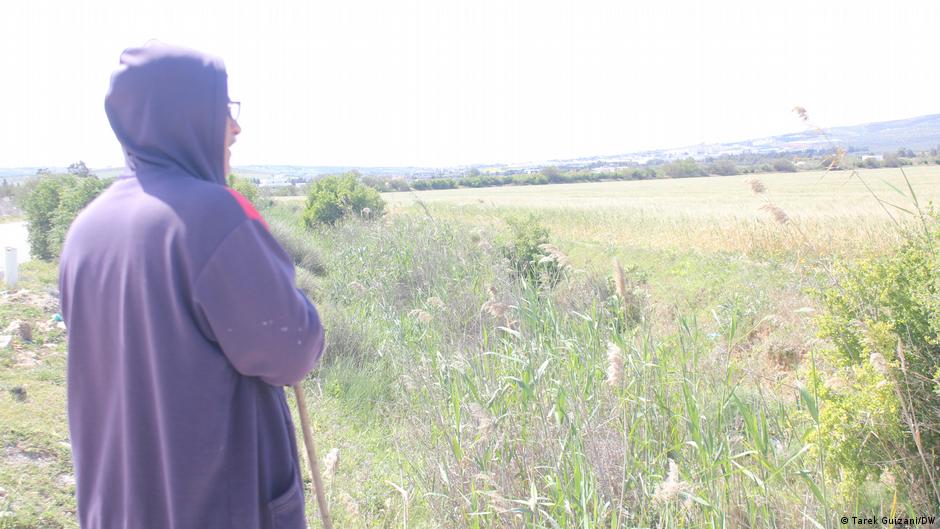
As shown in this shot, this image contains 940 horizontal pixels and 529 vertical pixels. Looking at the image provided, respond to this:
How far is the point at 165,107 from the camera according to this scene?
5.20 feet

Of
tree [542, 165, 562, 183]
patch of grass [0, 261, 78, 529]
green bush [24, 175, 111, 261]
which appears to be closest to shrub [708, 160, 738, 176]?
tree [542, 165, 562, 183]

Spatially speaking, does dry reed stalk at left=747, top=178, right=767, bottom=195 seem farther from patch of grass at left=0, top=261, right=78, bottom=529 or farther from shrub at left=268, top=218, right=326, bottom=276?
shrub at left=268, top=218, right=326, bottom=276

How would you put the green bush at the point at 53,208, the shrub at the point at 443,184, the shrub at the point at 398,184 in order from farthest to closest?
the shrub at the point at 443,184 < the shrub at the point at 398,184 < the green bush at the point at 53,208

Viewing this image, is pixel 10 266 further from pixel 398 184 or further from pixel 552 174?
pixel 552 174

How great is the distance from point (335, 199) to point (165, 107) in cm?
1465

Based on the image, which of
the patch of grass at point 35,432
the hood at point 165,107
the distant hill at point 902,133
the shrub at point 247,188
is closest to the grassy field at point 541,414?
the patch of grass at point 35,432

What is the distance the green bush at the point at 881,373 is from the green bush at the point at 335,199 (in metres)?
12.7

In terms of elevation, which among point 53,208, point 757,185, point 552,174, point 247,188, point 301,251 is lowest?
point 301,251

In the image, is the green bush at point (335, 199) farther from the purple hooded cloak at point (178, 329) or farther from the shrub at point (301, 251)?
the purple hooded cloak at point (178, 329)

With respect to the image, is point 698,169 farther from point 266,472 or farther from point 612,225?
point 266,472

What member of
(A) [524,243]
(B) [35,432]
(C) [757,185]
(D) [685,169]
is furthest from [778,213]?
(D) [685,169]

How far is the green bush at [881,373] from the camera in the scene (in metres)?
2.67

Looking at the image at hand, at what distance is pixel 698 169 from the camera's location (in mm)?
63062

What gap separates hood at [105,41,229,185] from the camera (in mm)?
1582
